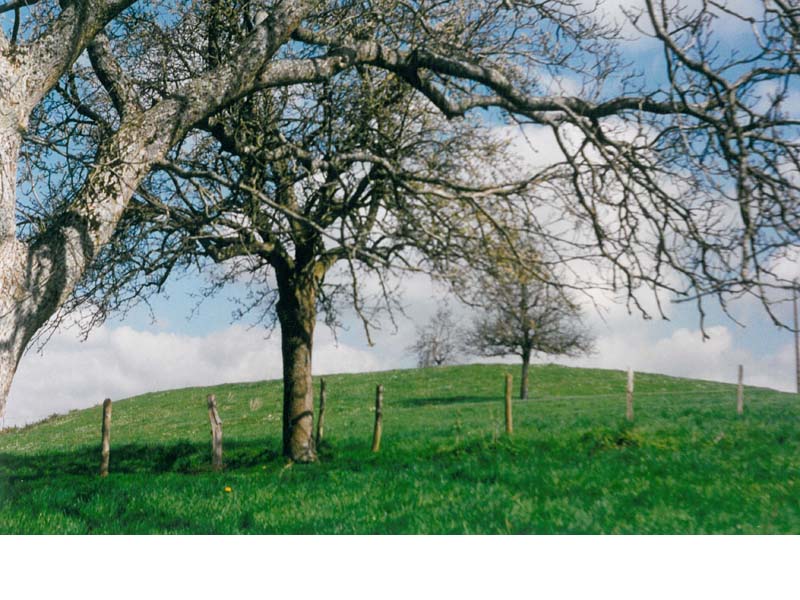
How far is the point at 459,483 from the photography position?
8.37 metres

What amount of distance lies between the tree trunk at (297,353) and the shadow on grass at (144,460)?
1.10 metres

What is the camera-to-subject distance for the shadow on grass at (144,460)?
44.5 feet

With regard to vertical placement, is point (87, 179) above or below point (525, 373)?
above

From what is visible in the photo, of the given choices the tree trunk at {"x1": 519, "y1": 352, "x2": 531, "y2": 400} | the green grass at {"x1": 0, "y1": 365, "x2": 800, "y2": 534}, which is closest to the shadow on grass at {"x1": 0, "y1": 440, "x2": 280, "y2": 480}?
the green grass at {"x1": 0, "y1": 365, "x2": 800, "y2": 534}

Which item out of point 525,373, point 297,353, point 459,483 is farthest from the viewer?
point 525,373

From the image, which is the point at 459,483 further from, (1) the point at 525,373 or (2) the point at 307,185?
(1) the point at 525,373

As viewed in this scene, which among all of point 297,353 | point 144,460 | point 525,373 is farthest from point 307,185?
point 525,373

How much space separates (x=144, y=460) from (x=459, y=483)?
8.91 metres

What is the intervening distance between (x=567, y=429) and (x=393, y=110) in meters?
7.48

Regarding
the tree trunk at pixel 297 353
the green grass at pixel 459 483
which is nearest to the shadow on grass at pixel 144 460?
the green grass at pixel 459 483

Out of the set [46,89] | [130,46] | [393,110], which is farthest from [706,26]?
[130,46]

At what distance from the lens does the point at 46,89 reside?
6.39 m
